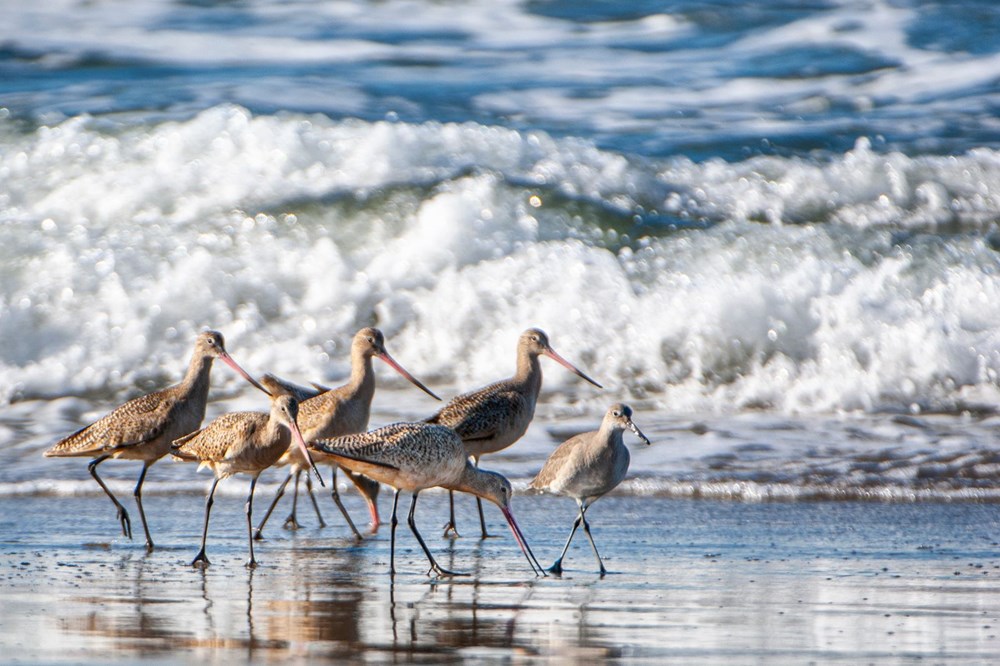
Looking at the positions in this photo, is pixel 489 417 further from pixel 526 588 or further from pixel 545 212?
pixel 545 212

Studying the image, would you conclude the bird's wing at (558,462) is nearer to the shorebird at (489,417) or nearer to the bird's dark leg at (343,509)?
the shorebird at (489,417)

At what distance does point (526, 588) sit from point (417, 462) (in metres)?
0.76

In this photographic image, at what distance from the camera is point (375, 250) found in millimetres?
12078

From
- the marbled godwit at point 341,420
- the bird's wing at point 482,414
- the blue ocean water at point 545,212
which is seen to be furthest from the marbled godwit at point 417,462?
the blue ocean water at point 545,212

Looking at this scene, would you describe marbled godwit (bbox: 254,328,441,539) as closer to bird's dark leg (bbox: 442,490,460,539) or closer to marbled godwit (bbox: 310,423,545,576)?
bird's dark leg (bbox: 442,490,460,539)

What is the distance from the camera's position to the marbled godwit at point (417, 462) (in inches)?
236

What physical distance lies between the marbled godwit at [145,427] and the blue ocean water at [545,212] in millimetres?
934

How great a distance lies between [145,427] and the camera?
7.11 meters

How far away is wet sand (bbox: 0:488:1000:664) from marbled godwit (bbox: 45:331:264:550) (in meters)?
0.33

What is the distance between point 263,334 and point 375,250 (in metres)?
1.28

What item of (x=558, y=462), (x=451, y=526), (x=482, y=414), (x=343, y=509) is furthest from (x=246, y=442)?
(x=482, y=414)

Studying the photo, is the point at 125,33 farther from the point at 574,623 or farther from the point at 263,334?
the point at 574,623

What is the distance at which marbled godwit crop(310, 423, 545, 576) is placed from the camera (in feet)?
19.6

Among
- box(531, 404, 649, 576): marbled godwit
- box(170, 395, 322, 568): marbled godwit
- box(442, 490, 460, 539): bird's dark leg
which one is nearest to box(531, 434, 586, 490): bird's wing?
box(531, 404, 649, 576): marbled godwit
